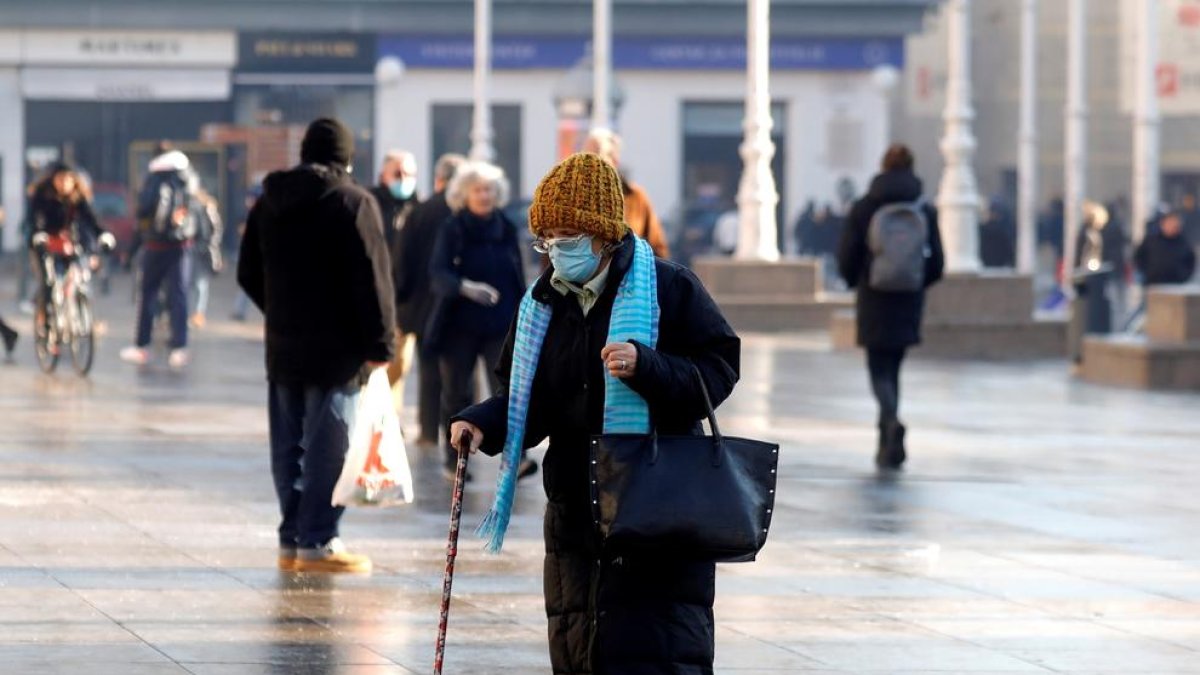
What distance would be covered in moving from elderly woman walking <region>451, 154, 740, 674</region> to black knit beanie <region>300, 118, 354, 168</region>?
4247mm

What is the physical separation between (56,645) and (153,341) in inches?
677

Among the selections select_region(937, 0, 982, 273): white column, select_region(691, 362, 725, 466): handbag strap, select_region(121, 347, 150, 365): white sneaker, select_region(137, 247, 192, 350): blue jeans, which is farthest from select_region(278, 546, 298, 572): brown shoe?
select_region(937, 0, 982, 273): white column

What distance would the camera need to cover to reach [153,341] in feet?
82.4

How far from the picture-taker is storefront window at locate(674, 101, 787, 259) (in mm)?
56031

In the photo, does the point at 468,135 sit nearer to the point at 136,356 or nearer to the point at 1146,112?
the point at 1146,112

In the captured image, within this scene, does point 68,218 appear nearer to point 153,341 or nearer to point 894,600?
point 153,341

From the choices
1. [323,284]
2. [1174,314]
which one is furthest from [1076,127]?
[323,284]

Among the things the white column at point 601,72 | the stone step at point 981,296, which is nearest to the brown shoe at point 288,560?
the stone step at point 981,296

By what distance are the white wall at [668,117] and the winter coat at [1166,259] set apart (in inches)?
1072

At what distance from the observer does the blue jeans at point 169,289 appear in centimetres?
2214

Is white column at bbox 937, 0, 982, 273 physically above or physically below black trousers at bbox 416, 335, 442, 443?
above

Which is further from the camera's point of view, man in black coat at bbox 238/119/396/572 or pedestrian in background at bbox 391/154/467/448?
pedestrian in background at bbox 391/154/467/448

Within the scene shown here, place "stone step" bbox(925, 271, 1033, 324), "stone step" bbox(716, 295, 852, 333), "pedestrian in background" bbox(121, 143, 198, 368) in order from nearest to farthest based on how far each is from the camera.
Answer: "pedestrian in background" bbox(121, 143, 198, 368) → "stone step" bbox(925, 271, 1033, 324) → "stone step" bbox(716, 295, 852, 333)

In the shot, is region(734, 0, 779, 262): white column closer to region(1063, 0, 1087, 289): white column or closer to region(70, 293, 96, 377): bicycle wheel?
region(70, 293, 96, 377): bicycle wheel
